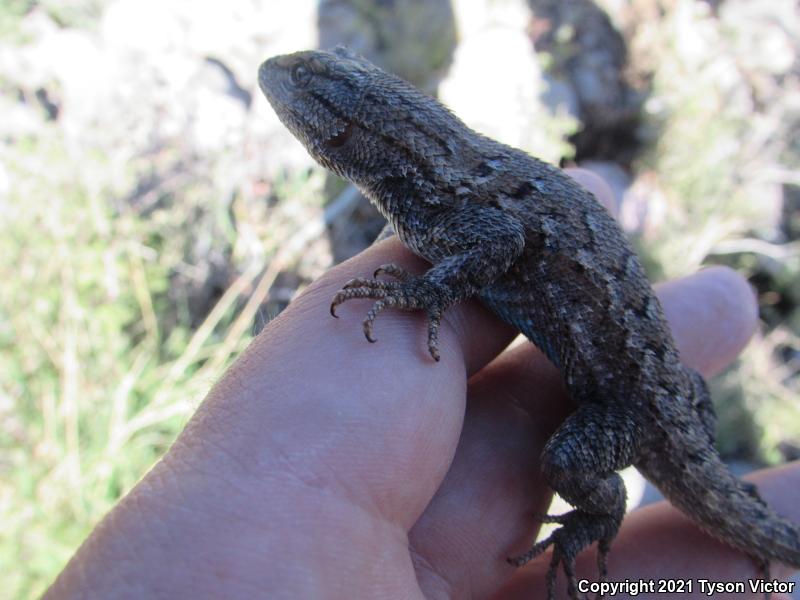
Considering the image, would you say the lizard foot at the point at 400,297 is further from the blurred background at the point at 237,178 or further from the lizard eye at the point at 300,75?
the blurred background at the point at 237,178

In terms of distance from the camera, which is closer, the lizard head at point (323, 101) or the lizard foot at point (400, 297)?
the lizard foot at point (400, 297)

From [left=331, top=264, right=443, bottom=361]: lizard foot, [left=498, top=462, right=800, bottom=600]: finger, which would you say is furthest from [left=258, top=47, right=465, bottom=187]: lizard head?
[left=498, top=462, right=800, bottom=600]: finger

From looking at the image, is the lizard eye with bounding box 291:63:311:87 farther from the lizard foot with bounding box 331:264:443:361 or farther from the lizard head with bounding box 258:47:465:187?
the lizard foot with bounding box 331:264:443:361

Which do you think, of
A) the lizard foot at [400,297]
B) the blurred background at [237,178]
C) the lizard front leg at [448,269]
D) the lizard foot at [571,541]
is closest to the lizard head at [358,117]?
the lizard front leg at [448,269]

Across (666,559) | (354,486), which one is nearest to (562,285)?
(354,486)

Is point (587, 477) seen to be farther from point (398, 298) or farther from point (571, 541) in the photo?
point (398, 298)

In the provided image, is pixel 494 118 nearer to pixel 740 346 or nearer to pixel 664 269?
pixel 664 269
